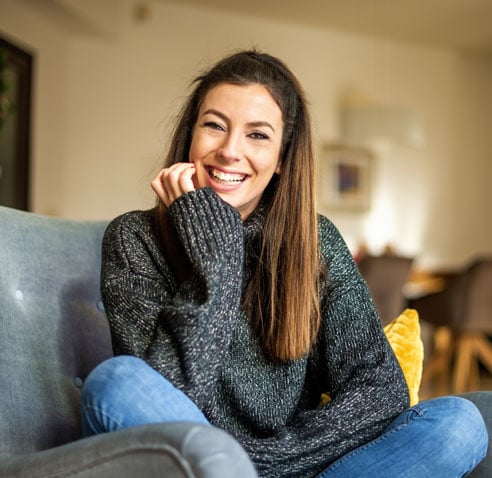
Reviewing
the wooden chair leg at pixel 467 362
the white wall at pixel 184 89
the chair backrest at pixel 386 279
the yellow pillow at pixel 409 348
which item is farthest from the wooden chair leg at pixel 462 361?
the yellow pillow at pixel 409 348

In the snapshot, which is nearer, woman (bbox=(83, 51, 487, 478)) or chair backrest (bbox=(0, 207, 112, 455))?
woman (bbox=(83, 51, 487, 478))

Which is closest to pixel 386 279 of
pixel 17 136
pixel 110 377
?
pixel 17 136

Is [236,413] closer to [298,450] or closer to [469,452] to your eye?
[298,450]

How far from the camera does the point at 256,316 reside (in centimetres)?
144

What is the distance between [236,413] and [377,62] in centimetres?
516

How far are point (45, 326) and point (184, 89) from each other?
260 cm

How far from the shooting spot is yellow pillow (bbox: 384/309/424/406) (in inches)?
59.8

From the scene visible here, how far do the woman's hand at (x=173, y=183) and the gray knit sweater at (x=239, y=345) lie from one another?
0.04m

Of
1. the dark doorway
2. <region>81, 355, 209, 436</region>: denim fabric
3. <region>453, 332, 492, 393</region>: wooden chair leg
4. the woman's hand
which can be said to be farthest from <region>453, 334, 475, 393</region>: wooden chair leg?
<region>81, 355, 209, 436</region>: denim fabric

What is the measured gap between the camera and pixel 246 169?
149 cm

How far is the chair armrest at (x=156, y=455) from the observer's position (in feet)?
2.69

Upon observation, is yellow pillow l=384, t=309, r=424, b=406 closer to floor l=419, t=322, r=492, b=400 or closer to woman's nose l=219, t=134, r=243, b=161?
woman's nose l=219, t=134, r=243, b=161

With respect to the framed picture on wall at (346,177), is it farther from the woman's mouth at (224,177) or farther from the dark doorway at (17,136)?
the woman's mouth at (224,177)

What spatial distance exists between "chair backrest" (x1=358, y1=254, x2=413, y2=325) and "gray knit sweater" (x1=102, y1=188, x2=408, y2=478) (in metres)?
2.48
